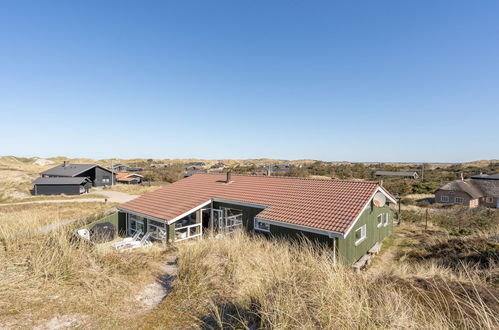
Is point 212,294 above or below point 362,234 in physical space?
above

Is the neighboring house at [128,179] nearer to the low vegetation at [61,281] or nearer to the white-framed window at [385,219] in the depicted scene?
the white-framed window at [385,219]

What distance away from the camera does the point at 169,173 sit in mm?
66875

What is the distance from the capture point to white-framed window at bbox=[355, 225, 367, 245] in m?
12.6

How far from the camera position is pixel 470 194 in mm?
37781

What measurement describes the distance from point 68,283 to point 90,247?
1.56 metres

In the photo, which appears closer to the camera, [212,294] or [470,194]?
[212,294]

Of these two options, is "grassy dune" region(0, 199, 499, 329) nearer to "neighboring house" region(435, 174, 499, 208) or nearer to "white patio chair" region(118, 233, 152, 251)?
"white patio chair" region(118, 233, 152, 251)

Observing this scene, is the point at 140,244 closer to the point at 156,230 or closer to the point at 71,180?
the point at 156,230

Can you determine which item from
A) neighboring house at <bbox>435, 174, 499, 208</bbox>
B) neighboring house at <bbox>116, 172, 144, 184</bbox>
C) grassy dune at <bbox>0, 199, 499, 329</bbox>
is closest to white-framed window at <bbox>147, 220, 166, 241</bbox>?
grassy dune at <bbox>0, 199, 499, 329</bbox>

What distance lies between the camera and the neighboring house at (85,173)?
163 feet

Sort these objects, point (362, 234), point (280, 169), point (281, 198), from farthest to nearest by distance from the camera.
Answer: point (280, 169) < point (281, 198) < point (362, 234)

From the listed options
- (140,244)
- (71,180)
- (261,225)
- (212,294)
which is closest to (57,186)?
(71,180)

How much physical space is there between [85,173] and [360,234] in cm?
5758

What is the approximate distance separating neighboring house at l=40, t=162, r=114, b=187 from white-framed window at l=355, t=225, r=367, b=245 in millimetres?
53889
